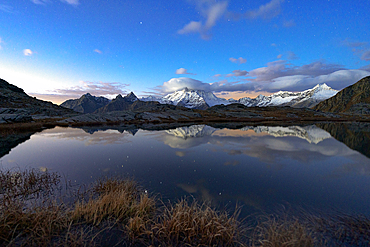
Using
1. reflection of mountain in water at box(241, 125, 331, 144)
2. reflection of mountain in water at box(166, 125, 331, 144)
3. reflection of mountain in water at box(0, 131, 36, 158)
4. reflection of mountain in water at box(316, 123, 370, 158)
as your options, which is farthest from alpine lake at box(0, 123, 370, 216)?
reflection of mountain in water at box(166, 125, 331, 144)

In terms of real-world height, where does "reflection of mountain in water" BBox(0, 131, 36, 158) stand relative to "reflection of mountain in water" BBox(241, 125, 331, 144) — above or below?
above

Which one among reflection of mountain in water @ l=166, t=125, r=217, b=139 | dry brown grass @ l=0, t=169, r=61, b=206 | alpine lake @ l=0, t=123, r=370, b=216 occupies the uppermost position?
reflection of mountain in water @ l=166, t=125, r=217, b=139

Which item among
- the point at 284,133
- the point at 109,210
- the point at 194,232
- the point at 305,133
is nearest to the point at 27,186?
the point at 109,210

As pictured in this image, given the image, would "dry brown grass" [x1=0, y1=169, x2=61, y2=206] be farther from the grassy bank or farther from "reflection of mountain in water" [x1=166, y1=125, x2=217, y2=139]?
"reflection of mountain in water" [x1=166, y1=125, x2=217, y2=139]

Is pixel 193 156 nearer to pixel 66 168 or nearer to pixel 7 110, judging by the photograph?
pixel 66 168

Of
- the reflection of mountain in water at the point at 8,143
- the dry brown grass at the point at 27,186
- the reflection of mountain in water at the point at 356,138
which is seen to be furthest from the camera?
the reflection of mountain in water at the point at 356,138

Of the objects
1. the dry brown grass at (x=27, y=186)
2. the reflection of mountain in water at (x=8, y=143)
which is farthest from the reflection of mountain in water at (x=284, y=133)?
the reflection of mountain in water at (x=8, y=143)

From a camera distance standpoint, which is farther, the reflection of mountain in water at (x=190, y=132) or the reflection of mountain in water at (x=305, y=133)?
the reflection of mountain in water at (x=190, y=132)

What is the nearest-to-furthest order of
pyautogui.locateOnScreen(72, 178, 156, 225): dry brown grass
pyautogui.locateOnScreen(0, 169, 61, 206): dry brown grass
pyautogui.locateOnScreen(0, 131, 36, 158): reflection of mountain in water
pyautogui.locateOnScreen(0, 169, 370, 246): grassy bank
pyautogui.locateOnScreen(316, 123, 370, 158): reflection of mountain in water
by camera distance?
pyautogui.locateOnScreen(0, 169, 370, 246): grassy bank < pyautogui.locateOnScreen(72, 178, 156, 225): dry brown grass < pyautogui.locateOnScreen(0, 169, 61, 206): dry brown grass < pyautogui.locateOnScreen(0, 131, 36, 158): reflection of mountain in water < pyautogui.locateOnScreen(316, 123, 370, 158): reflection of mountain in water

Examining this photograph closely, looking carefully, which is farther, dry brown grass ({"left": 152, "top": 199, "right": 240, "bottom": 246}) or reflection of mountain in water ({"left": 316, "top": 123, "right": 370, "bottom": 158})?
reflection of mountain in water ({"left": 316, "top": 123, "right": 370, "bottom": 158})

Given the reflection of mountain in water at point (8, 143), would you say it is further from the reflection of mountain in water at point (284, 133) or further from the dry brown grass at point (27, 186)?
the reflection of mountain in water at point (284, 133)

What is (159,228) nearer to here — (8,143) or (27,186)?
(27,186)

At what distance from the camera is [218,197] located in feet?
39.3

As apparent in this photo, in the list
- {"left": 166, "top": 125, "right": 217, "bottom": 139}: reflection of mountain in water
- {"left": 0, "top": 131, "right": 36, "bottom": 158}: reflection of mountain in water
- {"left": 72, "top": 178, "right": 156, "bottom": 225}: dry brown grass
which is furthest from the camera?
{"left": 166, "top": 125, "right": 217, "bottom": 139}: reflection of mountain in water
